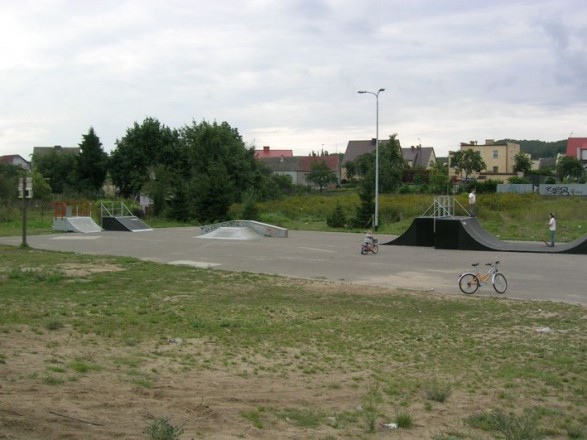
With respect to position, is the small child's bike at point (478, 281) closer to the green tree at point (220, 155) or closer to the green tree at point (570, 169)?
the green tree at point (220, 155)

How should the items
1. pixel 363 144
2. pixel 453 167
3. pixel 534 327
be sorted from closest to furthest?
pixel 534 327 → pixel 453 167 → pixel 363 144

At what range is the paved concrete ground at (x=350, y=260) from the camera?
1836cm

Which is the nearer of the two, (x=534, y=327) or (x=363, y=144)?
(x=534, y=327)

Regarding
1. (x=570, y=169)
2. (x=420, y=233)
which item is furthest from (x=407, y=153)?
(x=420, y=233)

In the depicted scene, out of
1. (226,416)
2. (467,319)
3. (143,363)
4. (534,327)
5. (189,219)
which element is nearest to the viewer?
(226,416)

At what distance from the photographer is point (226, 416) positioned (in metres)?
6.08

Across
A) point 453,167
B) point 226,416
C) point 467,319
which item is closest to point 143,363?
point 226,416

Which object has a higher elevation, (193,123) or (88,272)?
(193,123)

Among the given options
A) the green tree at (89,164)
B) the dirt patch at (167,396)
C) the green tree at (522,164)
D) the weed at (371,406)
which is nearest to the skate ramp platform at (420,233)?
the dirt patch at (167,396)

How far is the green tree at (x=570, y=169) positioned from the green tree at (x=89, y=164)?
57.2 meters

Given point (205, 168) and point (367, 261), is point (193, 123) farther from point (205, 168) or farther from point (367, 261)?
point (367, 261)

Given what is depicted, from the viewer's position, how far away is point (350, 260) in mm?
24875

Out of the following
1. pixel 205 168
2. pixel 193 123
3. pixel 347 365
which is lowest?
pixel 347 365

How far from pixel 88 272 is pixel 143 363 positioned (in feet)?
37.1
